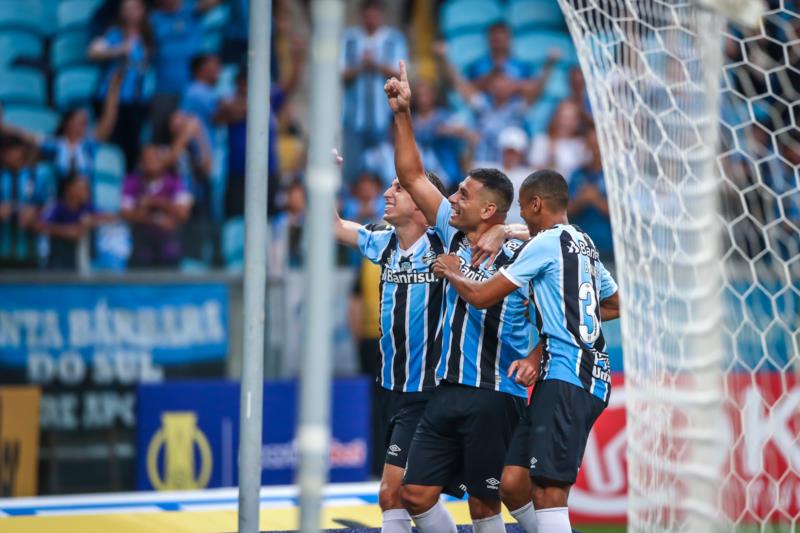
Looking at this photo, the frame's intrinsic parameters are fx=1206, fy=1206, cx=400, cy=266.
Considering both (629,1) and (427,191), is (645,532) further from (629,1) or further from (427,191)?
(629,1)

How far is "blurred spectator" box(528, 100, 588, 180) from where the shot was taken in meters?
11.5

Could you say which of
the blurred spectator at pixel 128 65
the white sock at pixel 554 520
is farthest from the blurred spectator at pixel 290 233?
the white sock at pixel 554 520

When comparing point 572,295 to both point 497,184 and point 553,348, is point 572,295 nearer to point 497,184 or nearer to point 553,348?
point 553,348

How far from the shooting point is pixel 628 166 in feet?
17.3

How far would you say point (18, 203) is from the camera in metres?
10.2

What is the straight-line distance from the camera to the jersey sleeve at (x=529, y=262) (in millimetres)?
4977

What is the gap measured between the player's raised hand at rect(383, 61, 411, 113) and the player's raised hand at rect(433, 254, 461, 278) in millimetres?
656

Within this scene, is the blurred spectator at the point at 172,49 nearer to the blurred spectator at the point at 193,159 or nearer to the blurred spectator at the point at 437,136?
the blurred spectator at the point at 193,159

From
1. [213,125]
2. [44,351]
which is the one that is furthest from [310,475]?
[213,125]

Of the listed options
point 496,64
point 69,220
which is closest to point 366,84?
point 496,64

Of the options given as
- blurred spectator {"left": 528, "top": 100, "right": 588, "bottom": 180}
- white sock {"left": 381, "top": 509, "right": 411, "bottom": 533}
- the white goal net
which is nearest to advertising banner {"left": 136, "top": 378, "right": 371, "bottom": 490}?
blurred spectator {"left": 528, "top": 100, "right": 588, "bottom": 180}

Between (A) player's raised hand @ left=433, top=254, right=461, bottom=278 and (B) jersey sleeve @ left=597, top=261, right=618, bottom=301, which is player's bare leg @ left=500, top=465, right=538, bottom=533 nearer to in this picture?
(A) player's raised hand @ left=433, top=254, right=461, bottom=278

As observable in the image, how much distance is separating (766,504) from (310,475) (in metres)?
5.63

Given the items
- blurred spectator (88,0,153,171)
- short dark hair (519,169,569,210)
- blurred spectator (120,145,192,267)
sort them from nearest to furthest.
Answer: short dark hair (519,169,569,210) < blurred spectator (120,145,192,267) < blurred spectator (88,0,153,171)
